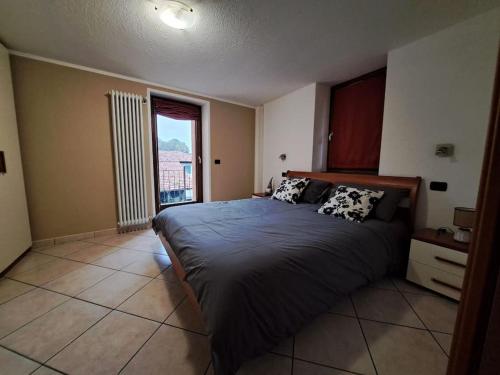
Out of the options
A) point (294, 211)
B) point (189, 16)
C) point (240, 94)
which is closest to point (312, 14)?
point (189, 16)

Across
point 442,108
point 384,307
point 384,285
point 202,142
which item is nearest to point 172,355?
point 384,307

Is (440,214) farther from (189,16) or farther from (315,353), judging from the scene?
(189,16)

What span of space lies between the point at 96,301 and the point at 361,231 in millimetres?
2298

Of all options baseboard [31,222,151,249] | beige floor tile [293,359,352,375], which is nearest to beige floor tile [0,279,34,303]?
baseboard [31,222,151,249]

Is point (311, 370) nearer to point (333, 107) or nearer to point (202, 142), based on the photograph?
point (333, 107)

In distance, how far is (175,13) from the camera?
166cm

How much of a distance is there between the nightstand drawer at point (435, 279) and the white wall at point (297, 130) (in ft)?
6.22

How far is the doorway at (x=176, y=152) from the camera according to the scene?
3.61 meters

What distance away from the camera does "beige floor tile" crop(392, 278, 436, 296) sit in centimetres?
179

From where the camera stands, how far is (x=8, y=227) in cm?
205

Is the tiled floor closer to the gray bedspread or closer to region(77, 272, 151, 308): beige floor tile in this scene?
region(77, 272, 151, 308): beige floor tile

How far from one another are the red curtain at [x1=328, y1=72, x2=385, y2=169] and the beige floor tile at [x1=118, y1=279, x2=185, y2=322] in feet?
9.38

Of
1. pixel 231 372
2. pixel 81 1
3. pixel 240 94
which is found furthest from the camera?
pixel 240 94

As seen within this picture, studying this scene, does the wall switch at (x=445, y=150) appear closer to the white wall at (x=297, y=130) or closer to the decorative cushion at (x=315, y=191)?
the decorative cushion at (x=315, y=191)
